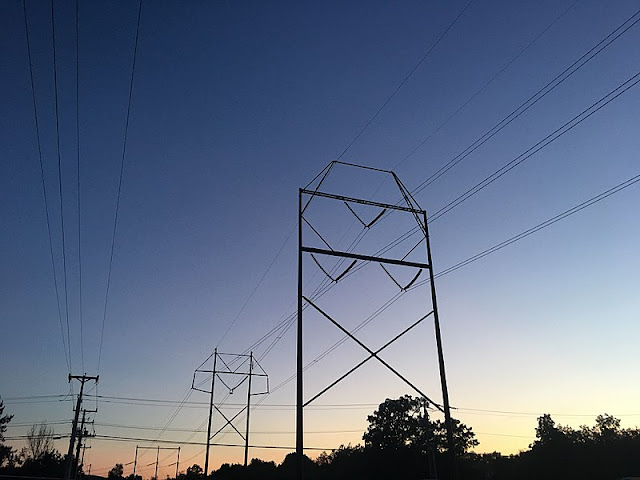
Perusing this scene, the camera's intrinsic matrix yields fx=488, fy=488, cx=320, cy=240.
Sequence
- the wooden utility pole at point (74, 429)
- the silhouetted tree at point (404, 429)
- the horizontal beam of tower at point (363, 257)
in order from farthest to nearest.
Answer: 1. the silhouetted tree at point (404, 429)
2. the wooden utility pole at point (74, 429)
3. the horizontal beam of tower at point (363, 257)

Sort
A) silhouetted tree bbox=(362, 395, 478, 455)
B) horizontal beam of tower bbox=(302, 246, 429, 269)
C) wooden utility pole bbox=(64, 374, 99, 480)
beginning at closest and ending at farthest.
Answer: horizontal beam of tower bbox=(302, 246, 429, 269) → wooden utility pole bbox=(64, 374, 99, 480) → silhouetted tree bbox=(362, 395, 478, 455)

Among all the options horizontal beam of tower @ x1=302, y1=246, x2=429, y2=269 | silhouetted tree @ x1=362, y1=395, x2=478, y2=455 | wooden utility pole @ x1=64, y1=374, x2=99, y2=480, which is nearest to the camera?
horizontal beam of tower @ x1=302, y1=246, x2=429, y2=269

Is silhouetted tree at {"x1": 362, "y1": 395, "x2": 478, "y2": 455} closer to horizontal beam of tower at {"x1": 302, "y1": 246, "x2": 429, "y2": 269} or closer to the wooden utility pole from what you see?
the wooden utility pole

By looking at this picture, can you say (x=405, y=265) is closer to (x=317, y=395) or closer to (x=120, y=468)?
(x=317, y=395)

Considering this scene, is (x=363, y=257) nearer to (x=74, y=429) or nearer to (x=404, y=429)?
(x=74, y=429)

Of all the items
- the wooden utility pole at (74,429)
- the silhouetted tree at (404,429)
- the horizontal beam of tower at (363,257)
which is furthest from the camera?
the silhouetted tree at (404,429)

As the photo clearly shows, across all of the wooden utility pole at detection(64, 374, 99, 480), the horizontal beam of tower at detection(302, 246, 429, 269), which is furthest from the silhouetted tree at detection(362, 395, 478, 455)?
the horizontal beam of tower at detection(302, 246, 429, 269)

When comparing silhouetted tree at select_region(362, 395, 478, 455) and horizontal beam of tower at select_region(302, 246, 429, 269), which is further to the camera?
silhouetted tree at select_region(362, 395, 478, 455)

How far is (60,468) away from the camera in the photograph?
8931 centimetres

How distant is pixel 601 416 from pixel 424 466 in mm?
44356

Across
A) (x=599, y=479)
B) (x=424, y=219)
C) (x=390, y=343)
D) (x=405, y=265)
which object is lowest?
(x=599, y=479)

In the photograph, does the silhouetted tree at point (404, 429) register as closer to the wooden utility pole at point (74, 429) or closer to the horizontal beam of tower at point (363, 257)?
the wooden utility pole at point (74, 429)

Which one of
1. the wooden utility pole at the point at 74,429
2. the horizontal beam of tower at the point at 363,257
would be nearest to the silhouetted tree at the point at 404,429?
the wooden utility pole at the point at 74,429

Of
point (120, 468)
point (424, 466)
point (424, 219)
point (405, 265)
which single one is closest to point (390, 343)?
point (405, 265)
